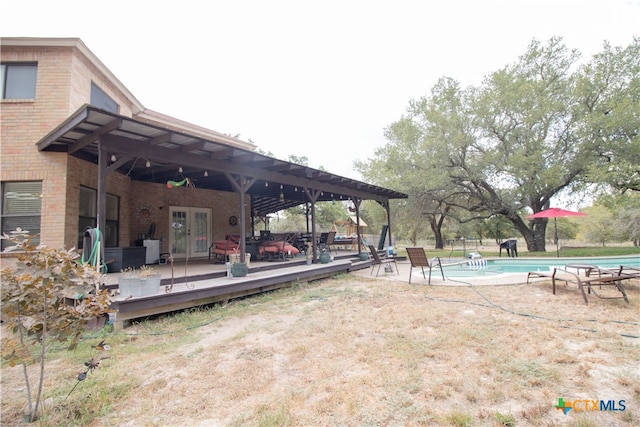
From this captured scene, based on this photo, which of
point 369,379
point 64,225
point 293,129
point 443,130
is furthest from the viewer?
point 293,129

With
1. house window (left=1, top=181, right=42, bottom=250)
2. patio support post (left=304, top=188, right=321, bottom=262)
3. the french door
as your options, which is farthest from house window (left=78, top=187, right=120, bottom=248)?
patio support post (left=304, top=188, right=321, bottom=262)

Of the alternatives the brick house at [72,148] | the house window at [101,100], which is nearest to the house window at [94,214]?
the brick house at [72,148]

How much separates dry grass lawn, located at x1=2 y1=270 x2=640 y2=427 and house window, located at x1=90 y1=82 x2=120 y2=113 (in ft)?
19.3

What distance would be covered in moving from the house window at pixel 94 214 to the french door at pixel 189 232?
71.8 inches

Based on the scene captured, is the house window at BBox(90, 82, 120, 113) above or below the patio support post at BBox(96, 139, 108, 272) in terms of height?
above

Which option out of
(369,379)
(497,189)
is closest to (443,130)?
(497,189)

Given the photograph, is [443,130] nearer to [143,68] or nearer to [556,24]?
[556,24]

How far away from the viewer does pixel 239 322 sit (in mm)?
4684

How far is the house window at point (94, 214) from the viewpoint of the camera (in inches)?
254

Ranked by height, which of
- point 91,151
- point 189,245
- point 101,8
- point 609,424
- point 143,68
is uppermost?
point 143,68

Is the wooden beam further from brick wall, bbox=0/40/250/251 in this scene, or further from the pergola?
brick wall, bbox=0/40/250/251

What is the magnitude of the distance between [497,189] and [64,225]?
1865 cm

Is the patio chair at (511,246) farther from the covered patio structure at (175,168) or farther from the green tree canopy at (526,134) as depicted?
the covered patio structure at (175,168)

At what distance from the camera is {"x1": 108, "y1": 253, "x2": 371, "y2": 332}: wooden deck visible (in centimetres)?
438
